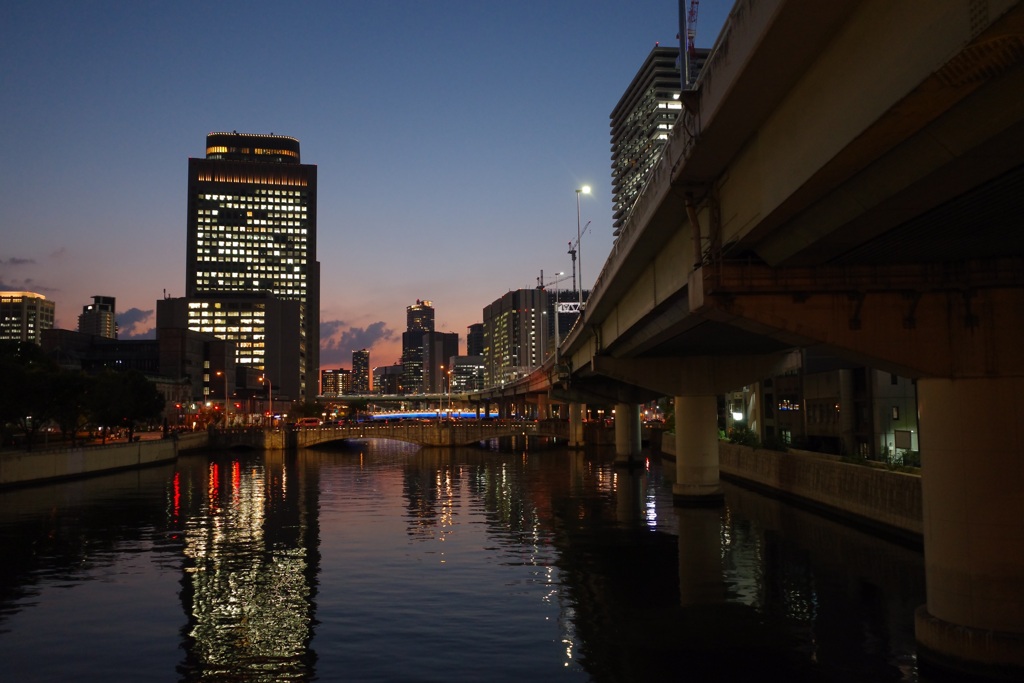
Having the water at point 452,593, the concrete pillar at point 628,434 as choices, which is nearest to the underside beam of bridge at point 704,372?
the water at point 452,593

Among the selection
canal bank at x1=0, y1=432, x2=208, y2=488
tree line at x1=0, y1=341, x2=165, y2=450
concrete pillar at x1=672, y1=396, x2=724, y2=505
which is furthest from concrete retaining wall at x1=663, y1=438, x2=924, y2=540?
tree line at x1=0, y1=341, x2=165, y2=450

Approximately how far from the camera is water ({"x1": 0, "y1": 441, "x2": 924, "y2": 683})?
64.8 ft

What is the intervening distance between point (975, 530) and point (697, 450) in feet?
110

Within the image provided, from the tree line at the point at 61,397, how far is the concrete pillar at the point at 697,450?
5561 cm

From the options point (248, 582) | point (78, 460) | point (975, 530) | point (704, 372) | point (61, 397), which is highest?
point (704, 372)

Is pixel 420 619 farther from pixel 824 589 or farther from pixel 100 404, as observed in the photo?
pixel 100 404

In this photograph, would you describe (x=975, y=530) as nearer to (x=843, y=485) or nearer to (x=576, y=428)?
(x=843, y=485)

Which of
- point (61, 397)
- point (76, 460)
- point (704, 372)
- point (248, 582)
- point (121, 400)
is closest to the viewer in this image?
point (248, 582)

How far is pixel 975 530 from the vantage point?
1706 cm

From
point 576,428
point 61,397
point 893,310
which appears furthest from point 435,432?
point 893,310

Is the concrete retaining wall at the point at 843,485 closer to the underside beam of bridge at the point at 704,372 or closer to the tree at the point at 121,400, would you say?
the underside beam of bridge at the point at 704,372

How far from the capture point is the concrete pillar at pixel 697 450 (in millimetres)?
50000

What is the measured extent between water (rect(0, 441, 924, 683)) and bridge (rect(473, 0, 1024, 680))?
12.2ft

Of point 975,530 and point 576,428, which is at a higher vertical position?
point 975,530
